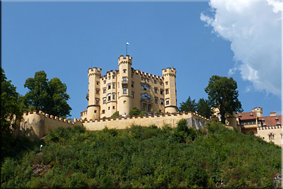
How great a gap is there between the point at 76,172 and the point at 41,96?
26809 millimetres

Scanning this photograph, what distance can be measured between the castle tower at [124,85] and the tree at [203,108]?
12692 mm

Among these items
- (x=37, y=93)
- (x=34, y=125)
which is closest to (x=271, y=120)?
(x=37, y=93)

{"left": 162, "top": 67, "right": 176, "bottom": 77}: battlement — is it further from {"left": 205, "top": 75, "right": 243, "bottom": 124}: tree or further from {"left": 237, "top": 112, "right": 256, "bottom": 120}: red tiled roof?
Result: {"left": 237, "top": 112, "right": 256, "bottom": 120}: red tiled roof

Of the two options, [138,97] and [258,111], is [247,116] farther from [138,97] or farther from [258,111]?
[138,97]

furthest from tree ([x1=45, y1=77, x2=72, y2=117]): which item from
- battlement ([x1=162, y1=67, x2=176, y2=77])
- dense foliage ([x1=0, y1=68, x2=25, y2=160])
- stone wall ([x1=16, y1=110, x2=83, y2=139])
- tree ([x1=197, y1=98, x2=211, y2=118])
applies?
tree ([x1=197, y1=98, x2=211, y2=118])

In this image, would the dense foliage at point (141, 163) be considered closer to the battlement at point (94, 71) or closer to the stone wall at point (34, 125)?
the stone wall at point (34, 125)

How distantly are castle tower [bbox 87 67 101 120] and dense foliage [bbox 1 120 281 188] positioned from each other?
76.0 ft

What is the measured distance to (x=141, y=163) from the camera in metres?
38.8

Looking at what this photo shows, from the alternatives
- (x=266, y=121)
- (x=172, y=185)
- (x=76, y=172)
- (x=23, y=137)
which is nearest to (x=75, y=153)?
(x=76, y=172)

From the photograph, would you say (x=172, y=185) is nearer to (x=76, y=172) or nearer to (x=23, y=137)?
(x=76, y=172)

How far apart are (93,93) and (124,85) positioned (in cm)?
750

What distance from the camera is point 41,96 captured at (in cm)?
6150

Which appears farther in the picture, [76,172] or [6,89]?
[6,89]

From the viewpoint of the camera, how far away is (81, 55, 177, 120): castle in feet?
228
